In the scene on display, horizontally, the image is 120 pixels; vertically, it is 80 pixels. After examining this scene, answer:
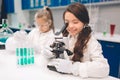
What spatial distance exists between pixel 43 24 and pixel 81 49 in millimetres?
799

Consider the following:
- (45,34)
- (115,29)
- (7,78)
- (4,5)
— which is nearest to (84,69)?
(7,78)

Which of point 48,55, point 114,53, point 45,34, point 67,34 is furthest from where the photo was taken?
point 114,53

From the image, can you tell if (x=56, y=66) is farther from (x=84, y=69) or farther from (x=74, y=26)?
(x=74, y=26)

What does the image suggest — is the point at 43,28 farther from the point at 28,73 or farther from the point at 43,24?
the point at 28,73

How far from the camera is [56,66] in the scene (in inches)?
41.7

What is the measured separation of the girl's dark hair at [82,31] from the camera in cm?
120

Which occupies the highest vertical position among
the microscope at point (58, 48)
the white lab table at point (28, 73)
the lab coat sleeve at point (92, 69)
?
the microscope at point (58, 48)

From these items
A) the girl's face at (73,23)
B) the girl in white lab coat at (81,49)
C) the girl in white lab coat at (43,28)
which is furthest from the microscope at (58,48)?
the girl in white lab coat at (43,28)

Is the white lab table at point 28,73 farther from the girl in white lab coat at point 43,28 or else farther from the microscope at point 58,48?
the girl in white lab coat at point 43,28

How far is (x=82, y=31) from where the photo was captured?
126 cm

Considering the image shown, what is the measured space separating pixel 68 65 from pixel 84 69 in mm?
88

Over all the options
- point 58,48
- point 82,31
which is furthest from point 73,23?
point 58,48

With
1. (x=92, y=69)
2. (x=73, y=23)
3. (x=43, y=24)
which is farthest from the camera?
(x=43, y=24)

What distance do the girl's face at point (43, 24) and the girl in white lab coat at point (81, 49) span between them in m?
0.60
